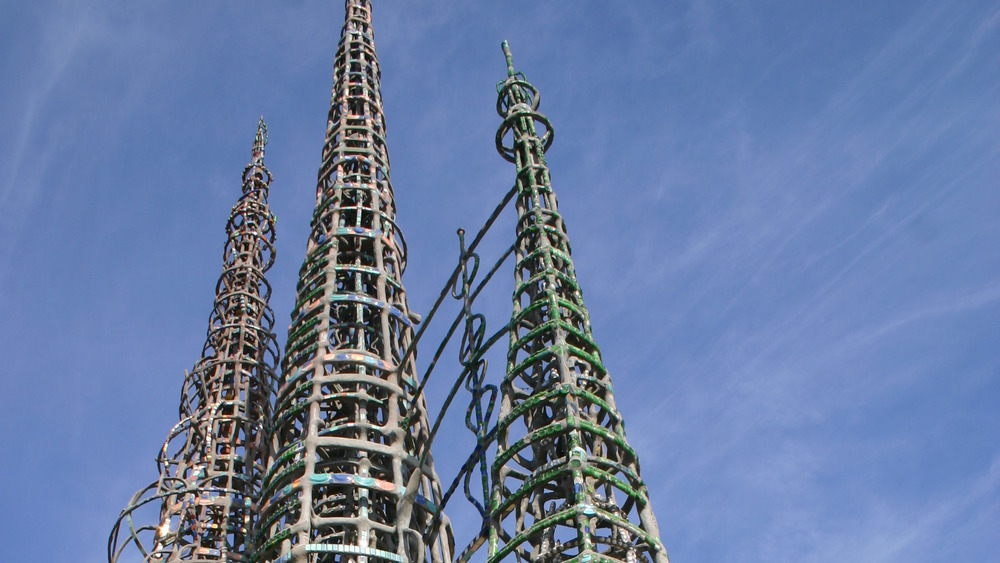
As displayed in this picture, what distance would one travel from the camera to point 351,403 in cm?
2836

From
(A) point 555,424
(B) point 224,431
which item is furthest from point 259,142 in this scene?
(A) point 555,424

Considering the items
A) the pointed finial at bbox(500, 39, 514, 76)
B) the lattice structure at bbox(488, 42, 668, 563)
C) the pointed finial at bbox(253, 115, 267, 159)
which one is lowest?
the lattice structure at bbox(488, 42, 668, 563)

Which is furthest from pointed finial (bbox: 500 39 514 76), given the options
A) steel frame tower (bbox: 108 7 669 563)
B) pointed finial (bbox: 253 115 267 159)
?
pointed finial (bbox: 253 115 267 159)

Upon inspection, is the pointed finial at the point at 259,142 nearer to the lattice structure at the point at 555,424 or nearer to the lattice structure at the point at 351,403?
the lattice structure at the point at 351,403

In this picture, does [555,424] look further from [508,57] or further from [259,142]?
[259,142]

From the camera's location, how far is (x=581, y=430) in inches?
756

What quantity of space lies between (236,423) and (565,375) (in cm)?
2049

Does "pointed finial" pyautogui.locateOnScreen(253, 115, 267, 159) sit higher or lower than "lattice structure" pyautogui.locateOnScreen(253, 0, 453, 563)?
higher

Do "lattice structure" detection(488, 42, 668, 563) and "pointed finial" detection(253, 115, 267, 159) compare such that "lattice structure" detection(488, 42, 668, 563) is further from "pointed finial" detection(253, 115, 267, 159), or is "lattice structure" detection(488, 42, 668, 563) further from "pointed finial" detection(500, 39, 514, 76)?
"pointed finial" detection(253, 115, 267, 159)

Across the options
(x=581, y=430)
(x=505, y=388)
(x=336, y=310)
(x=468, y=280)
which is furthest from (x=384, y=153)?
(x=581, y=430)

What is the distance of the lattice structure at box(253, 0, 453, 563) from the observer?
25.2 meters

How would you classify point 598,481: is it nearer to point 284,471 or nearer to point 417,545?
point 417,545

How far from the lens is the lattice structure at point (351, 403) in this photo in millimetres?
25188

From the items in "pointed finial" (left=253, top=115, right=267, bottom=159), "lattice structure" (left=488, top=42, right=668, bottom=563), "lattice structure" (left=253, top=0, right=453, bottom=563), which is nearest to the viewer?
"lattice structure" (left=488, top=42, right=668, bottom=563)
